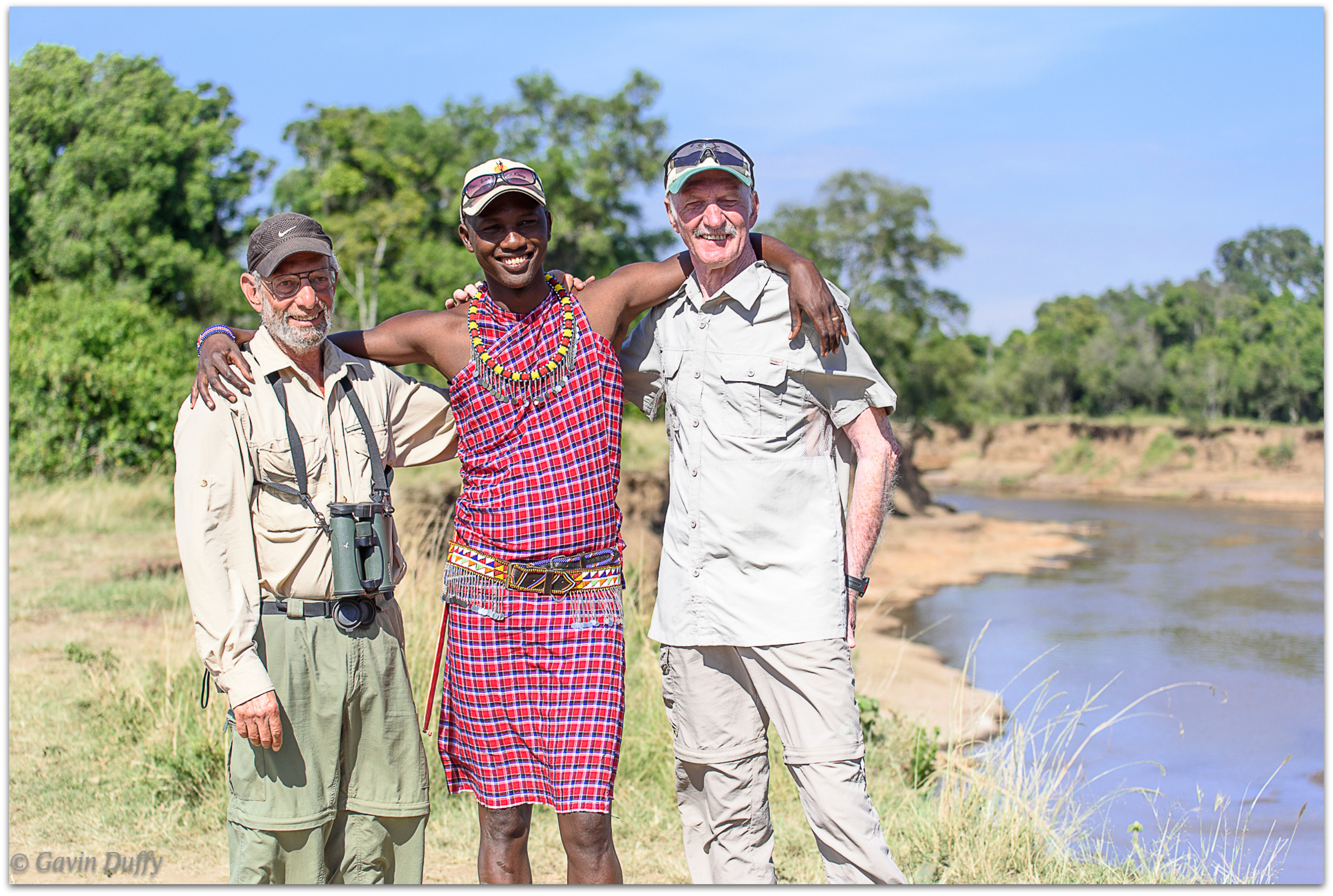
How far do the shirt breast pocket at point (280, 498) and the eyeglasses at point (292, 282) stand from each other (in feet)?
1.25

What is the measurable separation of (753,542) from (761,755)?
59 cm

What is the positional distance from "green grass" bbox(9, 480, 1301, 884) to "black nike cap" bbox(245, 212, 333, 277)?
2468mm

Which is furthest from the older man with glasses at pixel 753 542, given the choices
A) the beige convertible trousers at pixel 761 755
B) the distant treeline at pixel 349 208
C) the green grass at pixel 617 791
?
the distant treeline at pixel 349 208

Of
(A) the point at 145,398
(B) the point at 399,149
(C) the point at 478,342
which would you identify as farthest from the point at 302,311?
(B) the point at 399,149

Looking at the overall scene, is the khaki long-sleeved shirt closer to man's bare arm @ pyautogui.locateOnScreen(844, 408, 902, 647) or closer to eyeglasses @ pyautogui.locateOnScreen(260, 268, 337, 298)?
eyeglasses @ pyautogui.locateOnScreen(260, 268, 337, 298)

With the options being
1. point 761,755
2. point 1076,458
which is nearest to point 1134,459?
point 1076,458

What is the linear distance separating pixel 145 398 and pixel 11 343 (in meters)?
1.81

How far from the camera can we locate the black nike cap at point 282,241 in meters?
2.92

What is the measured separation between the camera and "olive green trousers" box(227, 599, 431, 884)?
9.45 ft

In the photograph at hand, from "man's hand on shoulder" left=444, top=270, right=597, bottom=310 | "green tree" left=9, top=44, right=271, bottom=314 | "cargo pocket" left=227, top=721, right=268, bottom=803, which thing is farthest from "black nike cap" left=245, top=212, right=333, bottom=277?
"green tree" left=9, top=44, right=271, bottom=314

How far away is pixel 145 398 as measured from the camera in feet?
51.6

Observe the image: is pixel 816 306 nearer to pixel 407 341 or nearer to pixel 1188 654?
pixel 407 341

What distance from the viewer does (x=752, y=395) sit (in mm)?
3145

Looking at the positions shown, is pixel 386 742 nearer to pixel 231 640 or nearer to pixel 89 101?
pixel 231 640
